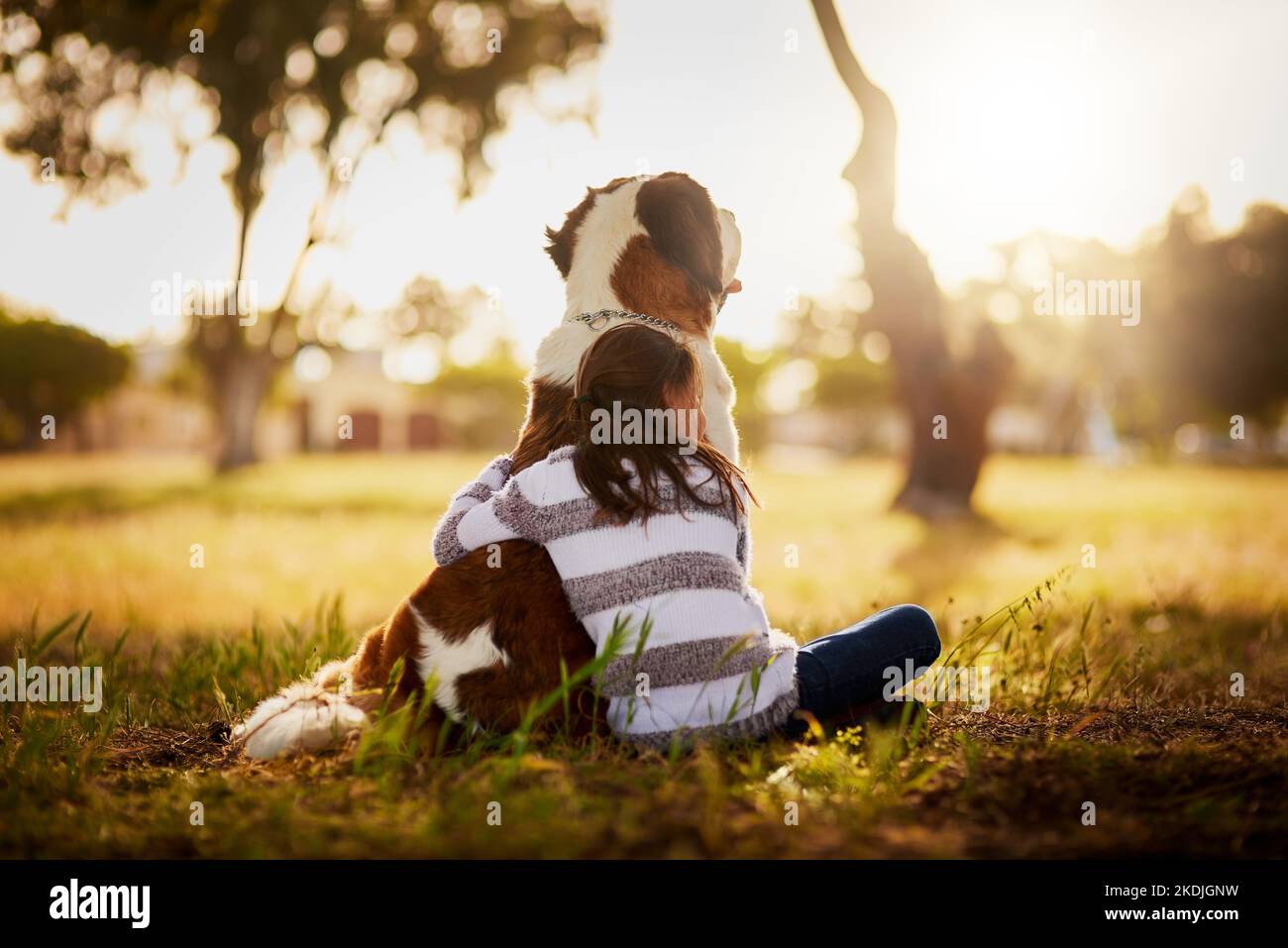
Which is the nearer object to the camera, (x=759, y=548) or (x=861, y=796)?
(x=861, y=796)

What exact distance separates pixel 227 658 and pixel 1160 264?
117 ft

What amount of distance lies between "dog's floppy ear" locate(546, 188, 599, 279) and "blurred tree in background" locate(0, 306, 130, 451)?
31.4 metres

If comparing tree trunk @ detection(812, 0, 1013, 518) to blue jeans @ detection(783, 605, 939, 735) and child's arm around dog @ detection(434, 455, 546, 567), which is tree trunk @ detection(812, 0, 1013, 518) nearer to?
blue jeans @ detection(783, 605, 939, 735)

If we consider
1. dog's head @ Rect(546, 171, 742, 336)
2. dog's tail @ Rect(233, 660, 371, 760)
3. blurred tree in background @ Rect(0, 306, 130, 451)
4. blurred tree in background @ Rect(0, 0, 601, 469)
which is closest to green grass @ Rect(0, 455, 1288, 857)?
dog's tail @ Rect(233, 660, 371, 760)

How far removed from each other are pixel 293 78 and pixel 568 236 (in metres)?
17.8

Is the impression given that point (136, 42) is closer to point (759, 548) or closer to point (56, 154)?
point (56, 154)

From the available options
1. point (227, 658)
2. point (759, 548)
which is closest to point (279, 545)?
point (759, 548)

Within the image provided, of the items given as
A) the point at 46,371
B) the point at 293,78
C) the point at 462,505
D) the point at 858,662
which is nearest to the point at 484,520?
the point at 462,505

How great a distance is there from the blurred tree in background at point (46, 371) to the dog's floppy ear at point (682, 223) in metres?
31.8

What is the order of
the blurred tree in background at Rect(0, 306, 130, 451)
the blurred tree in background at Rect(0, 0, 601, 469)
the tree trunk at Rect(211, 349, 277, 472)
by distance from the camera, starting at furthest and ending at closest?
the blurred tree in background at Rect(0, 306, 130, 451)
the tree trunk at Rect(211, 349, 277, 472)
the blurred tree in background at Rect(0, 0, 601, 469)

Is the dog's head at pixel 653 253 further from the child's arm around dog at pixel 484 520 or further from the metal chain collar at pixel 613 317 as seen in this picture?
the child's arm around dog at pixel 484 520

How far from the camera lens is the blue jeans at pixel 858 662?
2.88 m

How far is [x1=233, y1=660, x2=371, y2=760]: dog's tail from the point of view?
2752 mm
